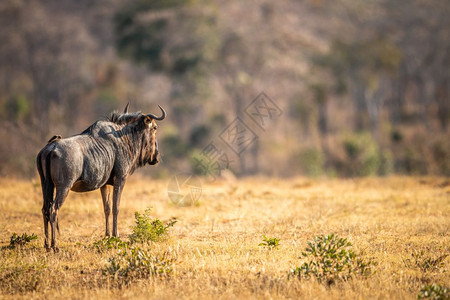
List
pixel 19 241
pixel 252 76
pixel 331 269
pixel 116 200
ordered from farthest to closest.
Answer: pixel 252 76 < pixel 116 200 < pixel 19 241 < pixel 331 269

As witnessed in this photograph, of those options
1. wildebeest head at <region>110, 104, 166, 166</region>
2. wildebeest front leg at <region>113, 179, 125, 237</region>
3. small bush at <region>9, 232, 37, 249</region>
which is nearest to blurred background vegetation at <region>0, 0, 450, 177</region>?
wildebeest head at <region>110, 104, 166, 166</region>

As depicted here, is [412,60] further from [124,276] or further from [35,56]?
[124,276]

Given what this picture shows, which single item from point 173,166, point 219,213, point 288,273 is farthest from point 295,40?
point 288,273

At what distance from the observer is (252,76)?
32156mm

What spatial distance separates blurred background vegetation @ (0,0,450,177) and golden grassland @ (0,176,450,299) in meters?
11.1

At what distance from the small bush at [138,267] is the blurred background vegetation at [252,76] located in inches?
682

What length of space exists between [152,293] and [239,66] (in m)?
27.1

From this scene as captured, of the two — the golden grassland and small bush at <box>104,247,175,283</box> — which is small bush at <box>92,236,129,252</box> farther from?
small bush at <box>104,247,175,283</box>

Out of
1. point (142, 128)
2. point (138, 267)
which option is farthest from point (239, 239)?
point (142, 128)

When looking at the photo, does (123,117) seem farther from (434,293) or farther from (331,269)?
(434,293)

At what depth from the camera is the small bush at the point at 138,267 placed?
642 centimetres

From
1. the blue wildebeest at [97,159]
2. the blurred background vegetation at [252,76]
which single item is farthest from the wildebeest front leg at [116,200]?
the blurred background vegetation at [252,76]

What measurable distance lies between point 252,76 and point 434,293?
2739 cm

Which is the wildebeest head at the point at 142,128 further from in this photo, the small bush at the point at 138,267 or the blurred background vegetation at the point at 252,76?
the blurred background vegetation at the point at 252,76
